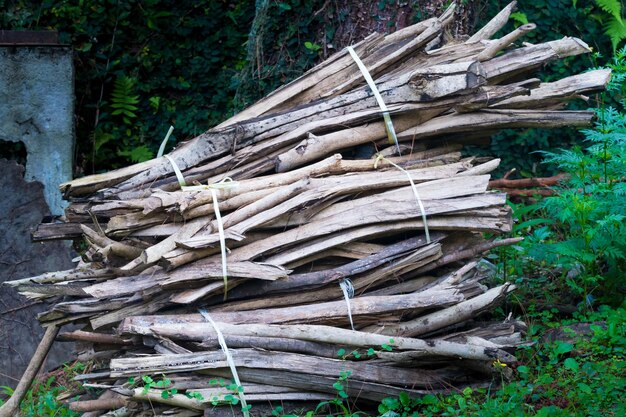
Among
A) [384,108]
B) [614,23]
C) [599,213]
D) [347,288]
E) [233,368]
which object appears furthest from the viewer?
[614,23]

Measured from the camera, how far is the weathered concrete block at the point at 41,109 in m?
7.52

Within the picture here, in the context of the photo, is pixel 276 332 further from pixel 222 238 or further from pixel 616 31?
pixel 616 31

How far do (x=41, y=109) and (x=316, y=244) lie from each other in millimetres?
4471

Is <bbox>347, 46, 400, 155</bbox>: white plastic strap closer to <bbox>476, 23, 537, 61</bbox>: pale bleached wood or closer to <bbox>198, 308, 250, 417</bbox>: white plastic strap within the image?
<bbox>476, 23, 537, 61</bbox>: pale bleached wood

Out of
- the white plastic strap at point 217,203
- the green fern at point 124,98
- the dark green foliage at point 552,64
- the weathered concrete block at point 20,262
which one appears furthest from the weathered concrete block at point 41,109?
the dark green foliage at point 552,64

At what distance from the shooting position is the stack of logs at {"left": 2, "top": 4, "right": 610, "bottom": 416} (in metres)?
3.79

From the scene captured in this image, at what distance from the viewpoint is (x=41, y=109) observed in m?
7.56

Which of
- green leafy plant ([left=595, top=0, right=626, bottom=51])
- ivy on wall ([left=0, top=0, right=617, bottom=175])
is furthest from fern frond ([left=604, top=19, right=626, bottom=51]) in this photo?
ivy on wall ([left=0, top=0, right=617, bottom=175])

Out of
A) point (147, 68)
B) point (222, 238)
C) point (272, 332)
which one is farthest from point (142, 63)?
point (272, 332)

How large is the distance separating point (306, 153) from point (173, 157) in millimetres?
760

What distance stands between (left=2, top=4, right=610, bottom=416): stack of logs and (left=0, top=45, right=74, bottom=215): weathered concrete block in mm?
3306

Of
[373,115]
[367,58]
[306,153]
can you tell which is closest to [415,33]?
[367,58]

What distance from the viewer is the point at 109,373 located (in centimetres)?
381

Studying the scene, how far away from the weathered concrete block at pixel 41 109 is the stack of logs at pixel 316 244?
331cm
